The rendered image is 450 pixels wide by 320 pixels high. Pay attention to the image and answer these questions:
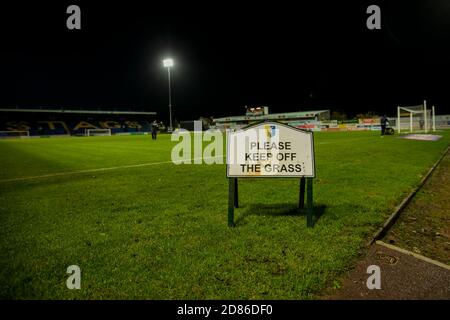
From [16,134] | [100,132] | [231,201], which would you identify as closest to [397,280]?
[231,201]

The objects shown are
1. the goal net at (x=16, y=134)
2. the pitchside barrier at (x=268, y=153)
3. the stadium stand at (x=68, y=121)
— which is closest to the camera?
the pitchside barrier at (x=268, y=153)

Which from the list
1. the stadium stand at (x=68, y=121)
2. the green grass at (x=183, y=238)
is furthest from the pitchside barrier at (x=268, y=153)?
the stadium stand at (x=68, y=121)

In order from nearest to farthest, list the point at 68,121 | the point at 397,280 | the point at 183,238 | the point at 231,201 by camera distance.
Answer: the point at 397,280
the point at 183,238
the point at 231,201
the point at 68,121

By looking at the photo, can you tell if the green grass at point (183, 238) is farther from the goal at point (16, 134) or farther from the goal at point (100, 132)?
the goal at point (16, 134)

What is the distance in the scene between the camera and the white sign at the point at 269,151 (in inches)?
171

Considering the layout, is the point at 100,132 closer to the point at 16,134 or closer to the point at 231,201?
the point at 16,134

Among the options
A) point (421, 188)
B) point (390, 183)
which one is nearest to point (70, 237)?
point (390, 183)

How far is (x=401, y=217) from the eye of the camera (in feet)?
16.3

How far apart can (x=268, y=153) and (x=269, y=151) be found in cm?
3

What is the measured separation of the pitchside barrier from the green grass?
2.00ft

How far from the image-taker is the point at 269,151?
4395mm

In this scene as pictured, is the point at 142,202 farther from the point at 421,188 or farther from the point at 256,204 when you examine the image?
the point at 421,188

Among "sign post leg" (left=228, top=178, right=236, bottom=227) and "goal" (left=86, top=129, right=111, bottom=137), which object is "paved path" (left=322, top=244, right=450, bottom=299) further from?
"goal" (left=86, top=129, right=111, bottom=137)

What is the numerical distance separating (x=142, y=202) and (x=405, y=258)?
14.5 ft
